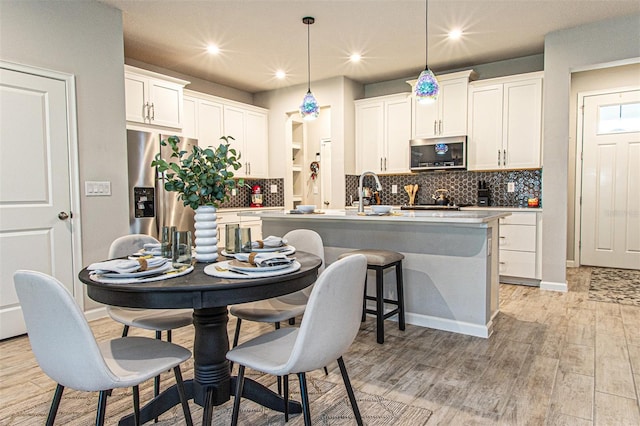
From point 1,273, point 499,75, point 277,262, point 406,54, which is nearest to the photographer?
point 277,262

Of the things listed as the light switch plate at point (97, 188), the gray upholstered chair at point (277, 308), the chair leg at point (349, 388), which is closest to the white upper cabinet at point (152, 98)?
the light switch plate at point (97, 188)

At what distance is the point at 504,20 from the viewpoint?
3969 mm

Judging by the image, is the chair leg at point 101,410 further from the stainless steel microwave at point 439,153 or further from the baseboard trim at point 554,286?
the stainless steel microwave at point 439,153

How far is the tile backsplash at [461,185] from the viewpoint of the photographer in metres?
5.11

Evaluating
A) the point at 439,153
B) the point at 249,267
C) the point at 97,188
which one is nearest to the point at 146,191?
the point at 97,188

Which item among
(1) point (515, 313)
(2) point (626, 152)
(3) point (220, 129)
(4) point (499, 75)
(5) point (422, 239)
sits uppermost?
(4) point (499, 75)

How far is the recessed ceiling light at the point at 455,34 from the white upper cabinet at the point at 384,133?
1.22 meters

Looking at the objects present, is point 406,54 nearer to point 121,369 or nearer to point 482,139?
point 482,139

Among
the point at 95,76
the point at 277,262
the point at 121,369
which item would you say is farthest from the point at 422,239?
the point at 95,76

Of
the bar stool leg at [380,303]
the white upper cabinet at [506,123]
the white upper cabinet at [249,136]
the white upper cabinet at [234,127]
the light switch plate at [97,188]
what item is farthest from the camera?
the white upper cabinet at [249,136]

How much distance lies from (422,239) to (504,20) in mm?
2432

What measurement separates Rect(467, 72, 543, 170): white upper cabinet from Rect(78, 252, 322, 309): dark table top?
13.7ft

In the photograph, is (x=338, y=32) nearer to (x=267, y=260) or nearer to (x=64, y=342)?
(x=267, y=260)

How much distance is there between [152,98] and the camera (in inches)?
173
